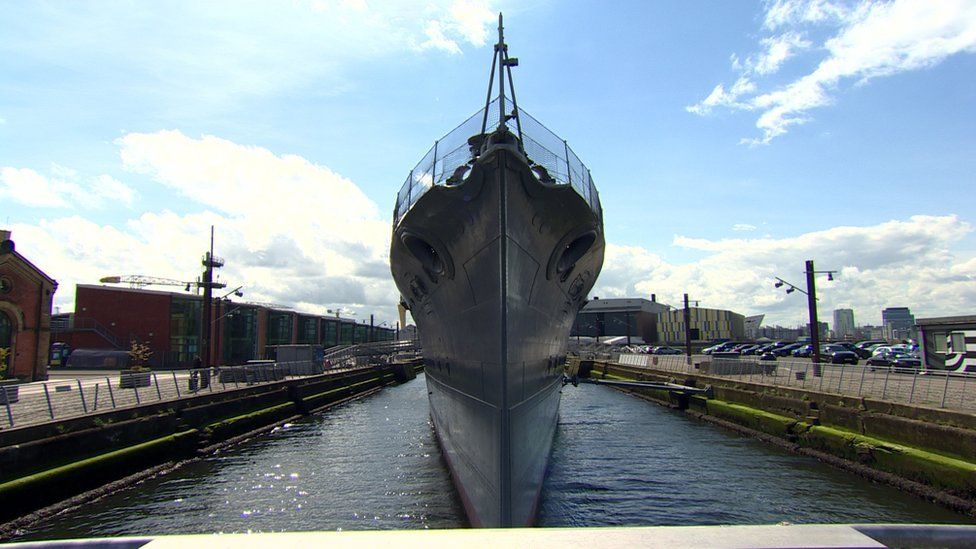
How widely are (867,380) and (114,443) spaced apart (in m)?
24.2

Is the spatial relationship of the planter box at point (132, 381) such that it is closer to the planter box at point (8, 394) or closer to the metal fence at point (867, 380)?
the planter box at point (8, 394)

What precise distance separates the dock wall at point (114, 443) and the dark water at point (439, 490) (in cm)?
66

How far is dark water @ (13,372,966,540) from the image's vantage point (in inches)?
368

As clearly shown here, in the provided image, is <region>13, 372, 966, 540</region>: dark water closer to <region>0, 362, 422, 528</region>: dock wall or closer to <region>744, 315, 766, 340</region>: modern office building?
<region>0, 362, 422, 528</region>: dock wall

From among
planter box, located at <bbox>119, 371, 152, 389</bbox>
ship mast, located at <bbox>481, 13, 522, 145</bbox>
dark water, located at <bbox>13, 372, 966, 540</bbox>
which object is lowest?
dark water, located at <bbox>13, 372, 966, 540</bbox>

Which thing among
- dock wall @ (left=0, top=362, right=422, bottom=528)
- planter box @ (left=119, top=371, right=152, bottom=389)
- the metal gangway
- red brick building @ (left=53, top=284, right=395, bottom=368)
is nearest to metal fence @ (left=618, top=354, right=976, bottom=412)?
dock wall @ (left=0, top=362, right=422, bottom=528)

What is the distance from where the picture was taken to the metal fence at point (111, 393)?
12.1 metres

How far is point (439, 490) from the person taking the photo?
11281 mm

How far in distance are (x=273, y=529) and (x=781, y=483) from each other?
10915 millimetres

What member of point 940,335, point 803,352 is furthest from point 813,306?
point 803,352

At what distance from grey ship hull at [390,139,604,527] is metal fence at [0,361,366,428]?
8.29m

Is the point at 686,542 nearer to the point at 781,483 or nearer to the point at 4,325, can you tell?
the point at 781,483

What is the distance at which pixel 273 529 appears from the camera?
9.08 m

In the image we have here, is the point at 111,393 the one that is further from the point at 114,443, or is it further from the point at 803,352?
the point at 803,352
